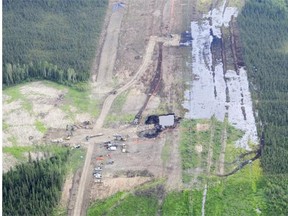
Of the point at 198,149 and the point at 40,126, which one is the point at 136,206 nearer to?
the point at 198,149

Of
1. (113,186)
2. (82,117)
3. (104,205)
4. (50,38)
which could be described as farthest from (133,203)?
(50,38)

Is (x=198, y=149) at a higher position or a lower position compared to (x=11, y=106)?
lower

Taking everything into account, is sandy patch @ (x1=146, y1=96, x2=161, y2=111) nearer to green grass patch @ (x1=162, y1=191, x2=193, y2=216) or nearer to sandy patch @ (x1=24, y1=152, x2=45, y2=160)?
sandy patch @ (x1=24, y1=152, x2=45, y2=160)

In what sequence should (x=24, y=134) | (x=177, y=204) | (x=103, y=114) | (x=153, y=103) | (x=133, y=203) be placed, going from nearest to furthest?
(x=177, y=204) → (x=133, y=203) → (x=24, y=134) → (x=103, y=114) → (x=153, y=103)

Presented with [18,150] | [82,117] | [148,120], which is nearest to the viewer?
[18,150]

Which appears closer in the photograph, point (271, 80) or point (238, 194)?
point (238, 194)

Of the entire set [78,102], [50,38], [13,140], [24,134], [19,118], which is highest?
[50,38]
